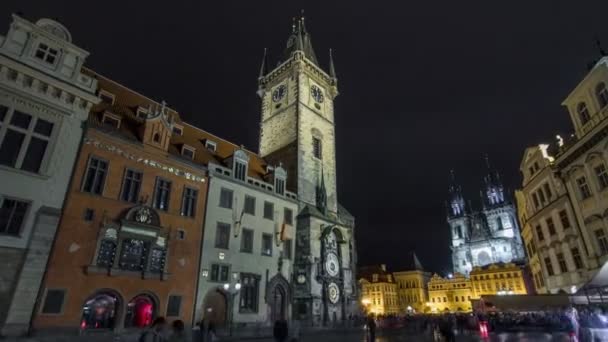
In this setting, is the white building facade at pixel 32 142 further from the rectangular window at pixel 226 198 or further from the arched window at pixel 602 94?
the arched window at pixel 602 94

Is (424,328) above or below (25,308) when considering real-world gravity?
below

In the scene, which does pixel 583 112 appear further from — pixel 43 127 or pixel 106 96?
pixel 43 127

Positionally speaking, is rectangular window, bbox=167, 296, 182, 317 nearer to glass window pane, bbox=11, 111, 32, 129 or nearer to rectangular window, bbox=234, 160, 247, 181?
rectangular window, bbox=234, 160, 247, 181

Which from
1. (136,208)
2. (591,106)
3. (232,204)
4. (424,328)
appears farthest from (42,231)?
(591,106)

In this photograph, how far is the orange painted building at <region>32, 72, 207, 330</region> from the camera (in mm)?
18781

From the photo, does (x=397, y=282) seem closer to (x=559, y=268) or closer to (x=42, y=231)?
(x=559, y=268)

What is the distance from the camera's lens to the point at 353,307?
114 feet

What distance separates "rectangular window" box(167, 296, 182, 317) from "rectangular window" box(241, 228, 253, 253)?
6791 mm

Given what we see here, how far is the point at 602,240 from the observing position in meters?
22.7

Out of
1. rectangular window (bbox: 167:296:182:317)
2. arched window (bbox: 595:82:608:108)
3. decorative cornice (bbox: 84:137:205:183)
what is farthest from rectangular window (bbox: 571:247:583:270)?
decorative cornice (bbox: 84:137:205:183)

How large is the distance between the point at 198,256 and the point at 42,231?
1016 cm

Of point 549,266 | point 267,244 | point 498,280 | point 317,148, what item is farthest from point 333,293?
point 498,280

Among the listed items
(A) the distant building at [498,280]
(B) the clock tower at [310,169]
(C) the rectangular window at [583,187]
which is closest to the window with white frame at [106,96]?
(B) the clock tower at [310,169]

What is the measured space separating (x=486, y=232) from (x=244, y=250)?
108 metres
